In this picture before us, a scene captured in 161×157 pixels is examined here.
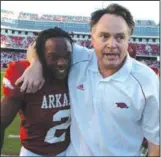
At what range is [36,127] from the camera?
254 cm

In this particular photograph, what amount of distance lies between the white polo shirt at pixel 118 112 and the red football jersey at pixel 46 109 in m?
0.27

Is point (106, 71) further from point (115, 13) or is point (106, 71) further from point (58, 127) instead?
point (58, 127)

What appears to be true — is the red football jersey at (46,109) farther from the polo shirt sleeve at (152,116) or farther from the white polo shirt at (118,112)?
the polo shirt sleeve at (152,116)

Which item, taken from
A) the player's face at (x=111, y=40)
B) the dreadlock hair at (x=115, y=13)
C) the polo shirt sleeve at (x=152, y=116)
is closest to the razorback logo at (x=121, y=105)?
the polo shirt sleeve at (x=152, y=116)

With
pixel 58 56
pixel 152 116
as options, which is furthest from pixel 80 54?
pixel 152 116

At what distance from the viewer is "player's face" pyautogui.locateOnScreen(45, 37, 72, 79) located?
2340 mm

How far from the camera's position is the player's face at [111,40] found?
6.49 ft

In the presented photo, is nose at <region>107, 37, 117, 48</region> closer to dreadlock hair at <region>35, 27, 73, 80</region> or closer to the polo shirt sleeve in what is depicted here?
the polo shirt sleeve

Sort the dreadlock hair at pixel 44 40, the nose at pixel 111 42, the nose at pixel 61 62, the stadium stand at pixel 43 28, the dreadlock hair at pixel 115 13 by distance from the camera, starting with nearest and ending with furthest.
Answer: the nose at pixel 111 42 < the dreadlock hair at pixel 115 13 < the nose at pixel 61 62 < the dreadlock hair at pixel 44 40 < the stadium stand at pixel 43 28

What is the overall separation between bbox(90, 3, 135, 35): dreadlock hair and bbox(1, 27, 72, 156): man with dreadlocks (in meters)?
0.31

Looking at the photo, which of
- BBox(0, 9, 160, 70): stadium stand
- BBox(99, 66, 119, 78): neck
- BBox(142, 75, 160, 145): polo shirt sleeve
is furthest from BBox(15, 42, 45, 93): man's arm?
BBox(0, 9, 160, 70): stadium stand

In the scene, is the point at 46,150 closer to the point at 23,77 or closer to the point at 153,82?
the point at 23,77

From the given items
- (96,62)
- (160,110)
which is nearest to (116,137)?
(160,110)

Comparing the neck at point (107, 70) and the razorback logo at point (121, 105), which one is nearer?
the razorback logo at point (121, 105)
